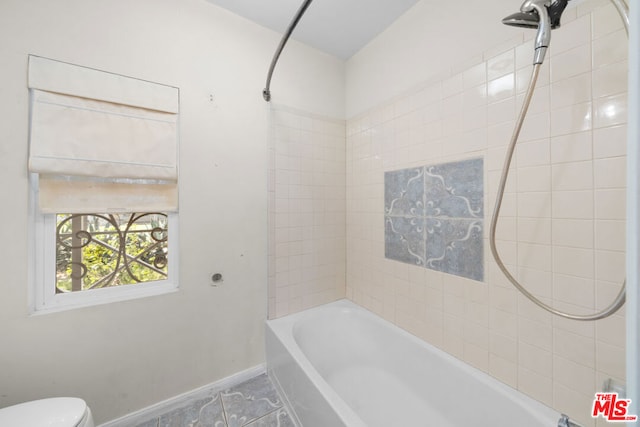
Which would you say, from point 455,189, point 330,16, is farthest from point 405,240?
point 330,16

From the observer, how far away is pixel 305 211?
1874mm

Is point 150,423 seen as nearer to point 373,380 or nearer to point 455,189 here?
point 373,380

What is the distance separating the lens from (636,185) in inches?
12.8

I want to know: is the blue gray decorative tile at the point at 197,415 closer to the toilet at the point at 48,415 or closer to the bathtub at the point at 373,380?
the bathtub at the point at 373,380

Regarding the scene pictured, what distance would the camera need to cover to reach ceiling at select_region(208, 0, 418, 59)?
149 cm

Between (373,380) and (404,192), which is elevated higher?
(404,192)

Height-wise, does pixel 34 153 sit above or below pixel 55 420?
above

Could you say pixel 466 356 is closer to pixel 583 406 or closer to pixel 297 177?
pixel 583 406

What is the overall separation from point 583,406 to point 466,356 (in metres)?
0.42

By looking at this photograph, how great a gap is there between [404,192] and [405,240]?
0.32m

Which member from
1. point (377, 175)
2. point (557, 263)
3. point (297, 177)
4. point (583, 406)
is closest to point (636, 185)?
point (557, 263)

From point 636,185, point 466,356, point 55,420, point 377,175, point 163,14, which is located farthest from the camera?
point 377,175

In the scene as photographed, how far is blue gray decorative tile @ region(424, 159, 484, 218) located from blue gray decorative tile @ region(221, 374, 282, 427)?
1.52 metres

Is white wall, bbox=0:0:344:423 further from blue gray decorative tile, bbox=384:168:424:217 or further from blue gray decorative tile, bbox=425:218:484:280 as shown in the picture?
blue gray decorative tile, bbox=425:218:484:280
